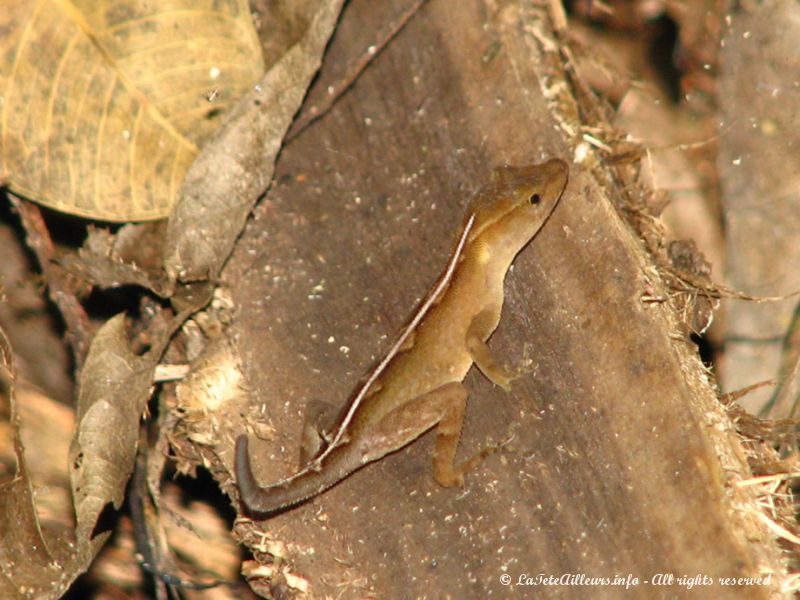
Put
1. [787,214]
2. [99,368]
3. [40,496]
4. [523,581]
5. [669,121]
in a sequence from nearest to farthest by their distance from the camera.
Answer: [523,581], [99,368], [40,496], [787,214], [669,121]

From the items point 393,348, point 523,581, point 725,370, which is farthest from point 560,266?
point 725,370

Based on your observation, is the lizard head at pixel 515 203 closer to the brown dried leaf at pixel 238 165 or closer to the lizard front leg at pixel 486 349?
the lizard front leg at pixel 486 349

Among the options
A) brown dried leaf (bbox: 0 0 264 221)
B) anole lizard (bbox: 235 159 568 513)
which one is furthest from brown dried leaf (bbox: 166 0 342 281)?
anole lizard (bbox: 235 159 568 513)

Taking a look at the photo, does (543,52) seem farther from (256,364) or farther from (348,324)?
(256,364)

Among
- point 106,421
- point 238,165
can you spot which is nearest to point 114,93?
point 238,165

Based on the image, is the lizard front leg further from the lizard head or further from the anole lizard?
the lizard head

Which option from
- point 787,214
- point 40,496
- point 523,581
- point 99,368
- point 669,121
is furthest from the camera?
point 669,121
